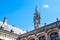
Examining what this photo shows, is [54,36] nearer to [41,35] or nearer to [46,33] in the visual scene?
[46,33]

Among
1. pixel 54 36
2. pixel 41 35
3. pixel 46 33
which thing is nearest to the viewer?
pixel 54 36

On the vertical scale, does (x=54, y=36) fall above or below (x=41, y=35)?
below

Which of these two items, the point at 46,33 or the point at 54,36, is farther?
the point at 46,33

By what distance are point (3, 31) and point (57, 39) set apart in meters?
18.7

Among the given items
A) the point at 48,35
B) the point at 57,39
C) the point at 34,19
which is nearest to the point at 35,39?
the point at 48,35

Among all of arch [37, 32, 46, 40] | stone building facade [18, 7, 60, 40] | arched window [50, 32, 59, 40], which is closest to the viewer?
stone building facade [18, 7, 60, 40]

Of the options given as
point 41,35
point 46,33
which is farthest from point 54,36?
point 41,35

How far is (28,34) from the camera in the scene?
95.6 ft

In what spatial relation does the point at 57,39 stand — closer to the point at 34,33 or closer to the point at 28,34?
the point at 34,33

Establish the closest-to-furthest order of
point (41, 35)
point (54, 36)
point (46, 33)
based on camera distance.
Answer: point (54, 36)
point (46, 33)
point (41, 35)

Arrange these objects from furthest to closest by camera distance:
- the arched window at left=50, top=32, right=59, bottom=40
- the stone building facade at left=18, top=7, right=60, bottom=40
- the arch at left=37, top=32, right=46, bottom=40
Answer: the arch at left=37, top=32, right=46, bottom=40 < the arched window at left=50, top=32, right=59, bottom=40 < the stone building facade at left=18, top=7, right=60, bottom=40

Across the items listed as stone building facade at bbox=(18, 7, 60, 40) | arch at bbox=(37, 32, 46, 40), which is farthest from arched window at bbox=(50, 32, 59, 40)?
arch at bbox=(37, 32, 46, 40)

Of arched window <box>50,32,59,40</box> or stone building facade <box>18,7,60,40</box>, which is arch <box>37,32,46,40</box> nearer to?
stone building facade <box>18,7,60,40</box>

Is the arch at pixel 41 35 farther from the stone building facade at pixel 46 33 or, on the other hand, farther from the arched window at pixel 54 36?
the arched window at pixel 54 36
